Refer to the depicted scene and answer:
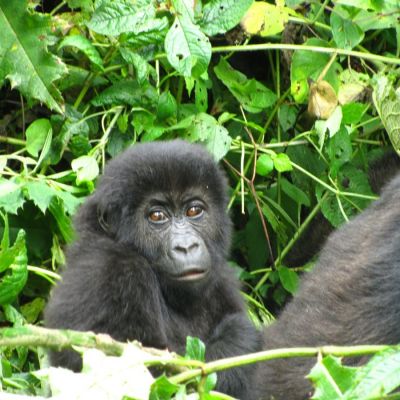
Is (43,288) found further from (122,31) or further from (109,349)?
(109,349)

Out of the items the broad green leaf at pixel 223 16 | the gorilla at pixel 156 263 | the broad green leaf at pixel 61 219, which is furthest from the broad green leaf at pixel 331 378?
the broad green leaf at pixel 223 16

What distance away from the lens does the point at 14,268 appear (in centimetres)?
304

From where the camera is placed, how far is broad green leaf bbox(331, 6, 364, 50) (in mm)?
3939

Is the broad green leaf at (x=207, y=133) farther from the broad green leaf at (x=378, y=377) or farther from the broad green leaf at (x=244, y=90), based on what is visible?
the broad green leaf at (x=378, y=377)

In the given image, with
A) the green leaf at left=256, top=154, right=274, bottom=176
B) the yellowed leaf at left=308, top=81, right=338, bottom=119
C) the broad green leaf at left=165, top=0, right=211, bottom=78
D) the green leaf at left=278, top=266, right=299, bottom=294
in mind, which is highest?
the broad green leaf at left=165, top=0, right=211, bottom=78

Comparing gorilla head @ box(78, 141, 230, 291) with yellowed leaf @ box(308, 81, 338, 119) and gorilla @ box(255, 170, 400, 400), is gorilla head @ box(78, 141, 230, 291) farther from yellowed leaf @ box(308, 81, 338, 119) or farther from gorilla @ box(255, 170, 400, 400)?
yellowed leaf @ box(308, 81, 338, 119)

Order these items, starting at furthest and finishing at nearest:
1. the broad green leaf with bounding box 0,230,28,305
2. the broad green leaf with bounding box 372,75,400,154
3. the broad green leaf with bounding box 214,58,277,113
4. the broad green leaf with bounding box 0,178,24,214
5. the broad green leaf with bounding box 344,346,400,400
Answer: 1. the broad green leaf with bounding box 214,58,277,113
2. the broad green leaf with bounding box 372,75,400,154
3. the broad green leaf with bounding box 0,178,24,214
4. the broad green leaf with bounding box 0,230,28,305
5. the broad green leaf with bounding box 344,346,400,400

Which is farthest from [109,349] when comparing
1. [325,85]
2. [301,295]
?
[325,85]

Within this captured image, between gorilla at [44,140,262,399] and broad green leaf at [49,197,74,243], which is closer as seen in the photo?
gorilla at [44,140,262,399]

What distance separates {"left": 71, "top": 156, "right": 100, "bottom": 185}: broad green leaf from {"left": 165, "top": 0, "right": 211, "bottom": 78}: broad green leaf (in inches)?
16.6

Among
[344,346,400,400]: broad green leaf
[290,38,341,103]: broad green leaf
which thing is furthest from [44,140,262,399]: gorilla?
[344,346,400,400]: broad green leaf

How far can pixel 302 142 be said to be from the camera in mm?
4062

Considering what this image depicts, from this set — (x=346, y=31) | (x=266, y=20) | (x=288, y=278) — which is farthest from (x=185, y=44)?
(x=288, y=278)

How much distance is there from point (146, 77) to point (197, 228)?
0.80m
